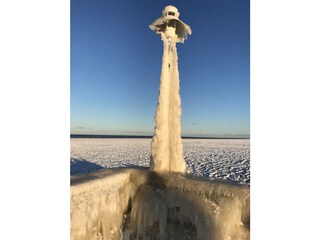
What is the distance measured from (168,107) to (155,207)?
0.75 m

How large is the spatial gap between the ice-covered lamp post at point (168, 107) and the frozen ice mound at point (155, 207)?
0.13 meters

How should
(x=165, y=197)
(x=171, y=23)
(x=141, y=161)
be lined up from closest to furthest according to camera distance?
(x=165, y=197), (x=171, y=23), (x=141, y=161)

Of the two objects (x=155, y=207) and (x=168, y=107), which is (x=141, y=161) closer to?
(x=168, y=107)

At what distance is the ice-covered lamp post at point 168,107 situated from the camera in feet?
6.69

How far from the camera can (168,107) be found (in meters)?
2.12

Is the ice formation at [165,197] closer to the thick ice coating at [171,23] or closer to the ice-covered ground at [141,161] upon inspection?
the thick ice coating at [171,23]

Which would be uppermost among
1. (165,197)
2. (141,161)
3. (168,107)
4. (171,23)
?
(171,23)

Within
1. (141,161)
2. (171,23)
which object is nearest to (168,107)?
(171,23)

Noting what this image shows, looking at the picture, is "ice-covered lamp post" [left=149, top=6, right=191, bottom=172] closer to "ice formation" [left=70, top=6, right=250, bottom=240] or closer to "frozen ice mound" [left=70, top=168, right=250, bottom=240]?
"ice formation" [left=70, top=6, right=250, bottom=240]

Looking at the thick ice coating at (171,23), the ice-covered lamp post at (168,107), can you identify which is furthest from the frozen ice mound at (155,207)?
the thick ice coating at (171,23)
